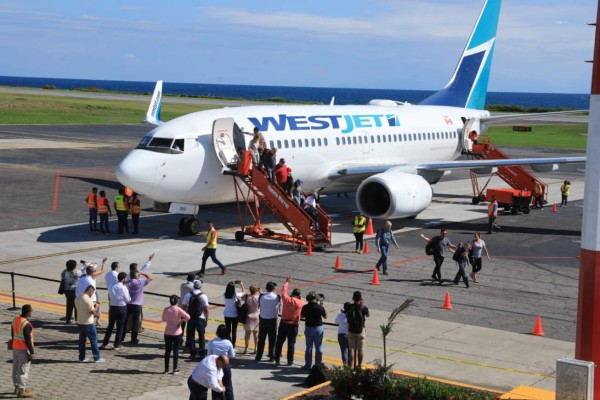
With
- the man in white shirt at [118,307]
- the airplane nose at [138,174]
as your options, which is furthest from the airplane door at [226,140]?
the man in white shirt at [118,307]

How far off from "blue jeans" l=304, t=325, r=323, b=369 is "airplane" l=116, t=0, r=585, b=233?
13341 millimetres

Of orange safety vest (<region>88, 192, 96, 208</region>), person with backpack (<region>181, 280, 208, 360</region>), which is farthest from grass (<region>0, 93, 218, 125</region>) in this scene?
person with backpack (<region>181, 280, 208, 360</region>)

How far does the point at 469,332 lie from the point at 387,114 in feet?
66.7

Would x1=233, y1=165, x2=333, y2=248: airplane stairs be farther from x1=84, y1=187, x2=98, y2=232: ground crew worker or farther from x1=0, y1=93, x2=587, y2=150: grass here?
x1=0, y1=93, x2=587, y2=150: grass

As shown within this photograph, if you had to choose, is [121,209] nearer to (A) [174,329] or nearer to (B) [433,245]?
(B) [433,245]

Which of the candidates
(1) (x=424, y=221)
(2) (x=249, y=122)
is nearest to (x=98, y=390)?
(2) (x=249, y=122)

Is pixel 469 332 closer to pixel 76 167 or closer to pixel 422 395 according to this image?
pixel 422 395

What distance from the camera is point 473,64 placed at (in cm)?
4669

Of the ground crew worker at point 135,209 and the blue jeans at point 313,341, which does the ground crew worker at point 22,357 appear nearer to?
the blue jeans at point 313,341

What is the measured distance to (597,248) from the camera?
44.1ft

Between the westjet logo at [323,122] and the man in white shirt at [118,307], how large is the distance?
14.7 meters

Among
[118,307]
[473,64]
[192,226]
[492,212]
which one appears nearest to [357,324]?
[118,307]

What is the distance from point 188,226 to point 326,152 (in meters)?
6.65

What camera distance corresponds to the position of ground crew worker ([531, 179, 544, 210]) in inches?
1606
